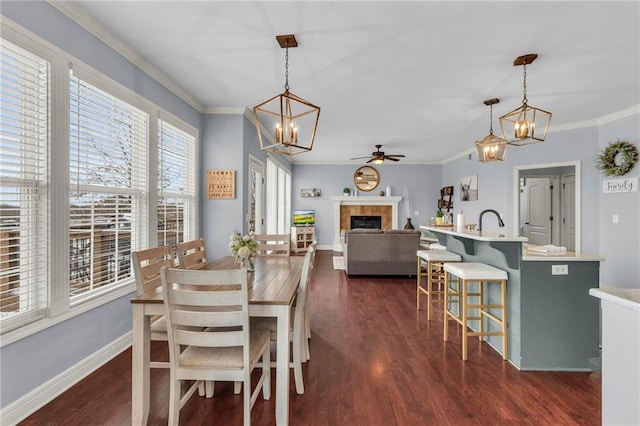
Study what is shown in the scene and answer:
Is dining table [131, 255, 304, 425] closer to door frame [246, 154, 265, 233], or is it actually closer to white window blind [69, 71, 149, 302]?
white window blind [69, 71, 149, 302]

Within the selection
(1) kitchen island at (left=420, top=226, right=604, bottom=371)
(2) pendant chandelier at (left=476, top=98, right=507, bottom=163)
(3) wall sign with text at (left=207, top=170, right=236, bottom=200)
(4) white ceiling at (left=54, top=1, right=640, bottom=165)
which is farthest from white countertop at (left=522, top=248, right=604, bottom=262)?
(3) wall sign with text at (left=207, top=170, right=236, bottom=200)

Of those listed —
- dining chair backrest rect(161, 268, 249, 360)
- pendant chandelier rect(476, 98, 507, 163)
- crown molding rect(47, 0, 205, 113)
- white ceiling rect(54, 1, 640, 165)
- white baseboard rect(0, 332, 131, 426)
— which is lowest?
white baseboard rect(0, 332, 131, 426)

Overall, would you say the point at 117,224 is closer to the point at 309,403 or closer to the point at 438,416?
the point at 309,403

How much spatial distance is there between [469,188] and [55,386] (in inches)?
296

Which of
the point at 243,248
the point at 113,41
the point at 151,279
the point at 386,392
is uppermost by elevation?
the point at 113,41

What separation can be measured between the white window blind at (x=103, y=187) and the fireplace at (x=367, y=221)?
6312 millimetres

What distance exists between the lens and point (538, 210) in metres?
6.98

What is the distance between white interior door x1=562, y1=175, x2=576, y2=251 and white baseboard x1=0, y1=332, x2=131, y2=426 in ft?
25.9

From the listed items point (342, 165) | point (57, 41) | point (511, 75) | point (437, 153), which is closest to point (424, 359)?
point (511, 75)

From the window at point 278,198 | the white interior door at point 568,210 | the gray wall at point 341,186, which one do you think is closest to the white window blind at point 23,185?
the window at point 278,198

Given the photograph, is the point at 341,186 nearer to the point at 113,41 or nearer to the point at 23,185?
the point at 113,41

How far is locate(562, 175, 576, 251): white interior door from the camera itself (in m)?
6.23

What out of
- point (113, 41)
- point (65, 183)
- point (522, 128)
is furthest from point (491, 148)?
point (65, 183)

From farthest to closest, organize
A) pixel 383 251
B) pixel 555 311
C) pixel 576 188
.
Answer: pixel 383 251 < pixel 576 188 < pixel 555 311
